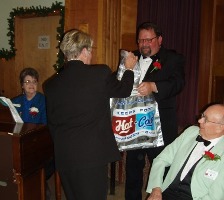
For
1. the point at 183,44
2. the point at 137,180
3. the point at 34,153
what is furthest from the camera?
the point at 183,44

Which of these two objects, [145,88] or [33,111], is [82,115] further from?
[33,111]

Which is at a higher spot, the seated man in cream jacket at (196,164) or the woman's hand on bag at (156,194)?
the seated man in cream jacket at (196,164)

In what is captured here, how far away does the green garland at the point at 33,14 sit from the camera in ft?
15.6

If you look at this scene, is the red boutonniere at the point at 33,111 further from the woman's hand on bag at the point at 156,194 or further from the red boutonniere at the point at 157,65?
the woman's hand on bag at the point at 156,194

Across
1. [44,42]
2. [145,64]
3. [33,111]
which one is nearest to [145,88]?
[145,64]

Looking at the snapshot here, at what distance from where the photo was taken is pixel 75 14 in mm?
3799

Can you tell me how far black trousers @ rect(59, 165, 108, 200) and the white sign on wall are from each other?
3.80 metres

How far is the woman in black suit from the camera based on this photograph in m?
1.72

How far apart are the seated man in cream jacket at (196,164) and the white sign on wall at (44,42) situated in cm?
378

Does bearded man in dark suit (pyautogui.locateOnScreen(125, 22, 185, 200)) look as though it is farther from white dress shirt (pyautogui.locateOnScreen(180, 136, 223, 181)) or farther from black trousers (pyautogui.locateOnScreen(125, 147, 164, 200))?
white dress shirt (pyautogui.locateOnScreen(180, 136, 223, 181))

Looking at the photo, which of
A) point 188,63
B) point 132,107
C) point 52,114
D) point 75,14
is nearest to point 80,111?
point 52,114

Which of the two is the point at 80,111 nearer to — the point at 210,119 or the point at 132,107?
the point at 132,107

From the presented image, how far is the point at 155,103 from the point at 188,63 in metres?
3.75

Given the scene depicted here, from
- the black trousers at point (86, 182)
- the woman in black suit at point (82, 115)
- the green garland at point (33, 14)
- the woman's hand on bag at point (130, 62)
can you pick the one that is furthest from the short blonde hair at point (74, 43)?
the green garland at point (33, 14)
